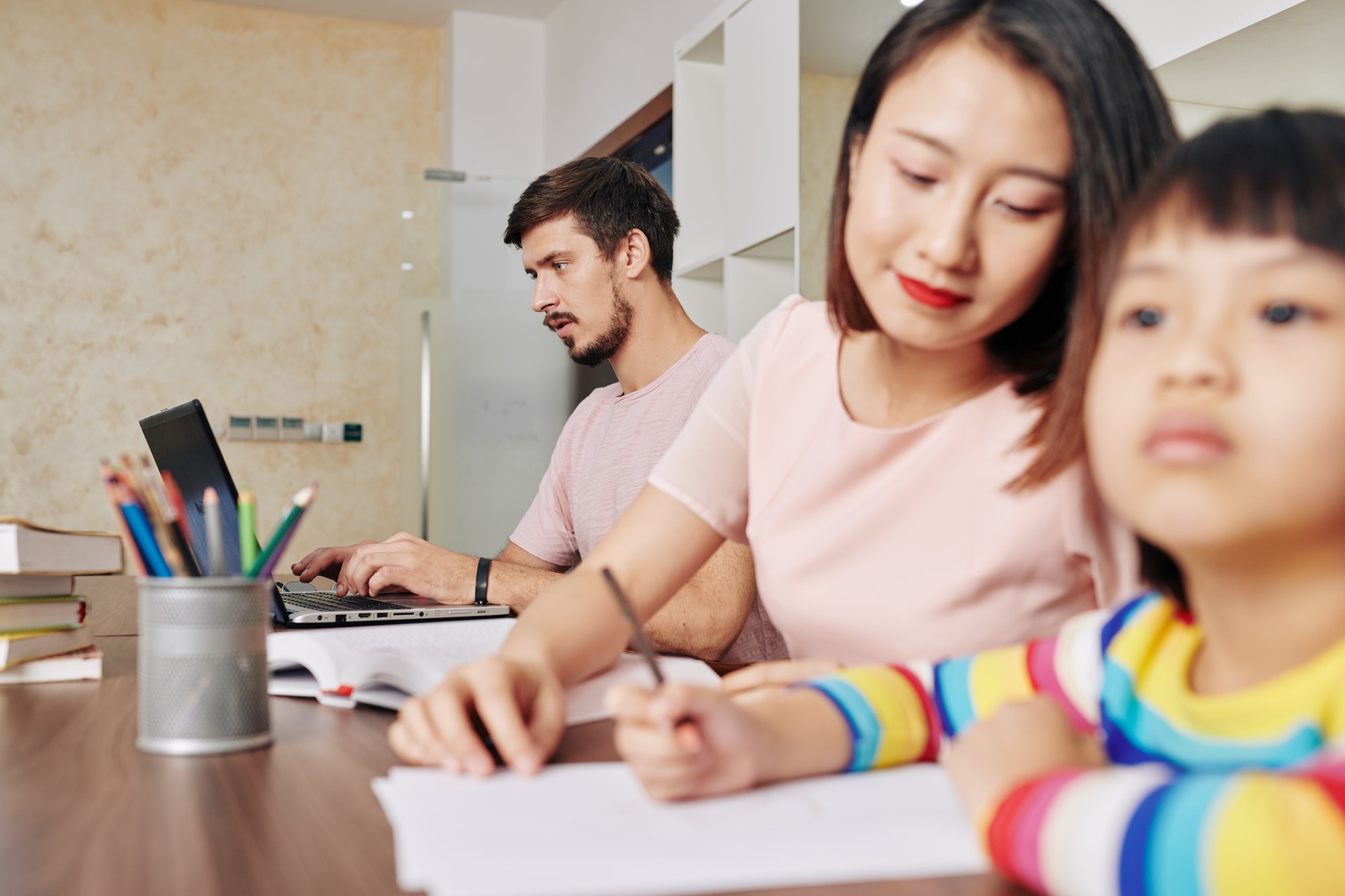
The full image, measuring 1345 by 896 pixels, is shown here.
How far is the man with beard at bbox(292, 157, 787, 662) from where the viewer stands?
1962mm

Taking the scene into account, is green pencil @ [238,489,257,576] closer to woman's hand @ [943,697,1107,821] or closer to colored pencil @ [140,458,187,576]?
colored pencil @ [140,458,187,576]

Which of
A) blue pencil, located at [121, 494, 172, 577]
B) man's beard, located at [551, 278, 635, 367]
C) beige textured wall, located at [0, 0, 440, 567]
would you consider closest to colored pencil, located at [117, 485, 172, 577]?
blue pencil, located at [121, 494, 172, 577]

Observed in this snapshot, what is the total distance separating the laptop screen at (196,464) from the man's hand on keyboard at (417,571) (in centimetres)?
18

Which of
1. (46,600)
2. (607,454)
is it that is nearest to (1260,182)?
(46,600)

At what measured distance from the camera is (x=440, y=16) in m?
4.43

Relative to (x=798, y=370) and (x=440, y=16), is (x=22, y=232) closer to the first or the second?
(x=440, y=16)

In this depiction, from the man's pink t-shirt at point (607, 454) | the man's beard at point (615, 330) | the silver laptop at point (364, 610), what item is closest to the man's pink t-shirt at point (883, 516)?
the silver laptop at point (364, 610)

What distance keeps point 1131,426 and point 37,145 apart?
453 centimetres

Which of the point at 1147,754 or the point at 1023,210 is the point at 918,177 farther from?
the point at 1147,754

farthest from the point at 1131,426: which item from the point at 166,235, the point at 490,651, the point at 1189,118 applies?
the point at 166,235

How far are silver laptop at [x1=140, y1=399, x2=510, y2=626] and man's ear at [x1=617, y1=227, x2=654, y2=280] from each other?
867 mm

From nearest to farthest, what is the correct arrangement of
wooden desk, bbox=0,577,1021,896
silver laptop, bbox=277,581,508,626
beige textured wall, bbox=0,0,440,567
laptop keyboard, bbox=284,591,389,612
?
wooden desk, bbox=0,577,1021,896, silver laptop, bbox=277,581,508,626, laptop keyboard, bbox=284,591,389,612, beige textured wall, bbox=0,0,440,567

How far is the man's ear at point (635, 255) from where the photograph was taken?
2.21 m

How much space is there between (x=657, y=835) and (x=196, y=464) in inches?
44.0
